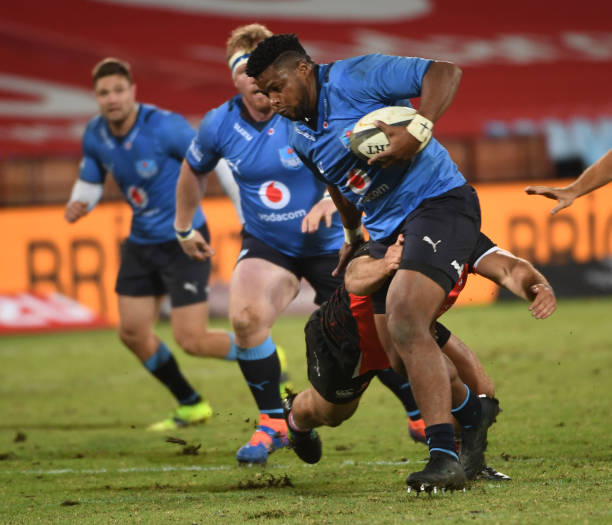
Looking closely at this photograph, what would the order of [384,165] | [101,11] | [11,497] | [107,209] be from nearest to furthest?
[384,165], [11,497], [107,209], [101,11]

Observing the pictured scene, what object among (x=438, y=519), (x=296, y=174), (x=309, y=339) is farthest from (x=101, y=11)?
(x=438, y=519)

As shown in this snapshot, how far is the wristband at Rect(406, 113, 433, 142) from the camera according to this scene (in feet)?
13.8

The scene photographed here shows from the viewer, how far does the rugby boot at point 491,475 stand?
461 centimetres

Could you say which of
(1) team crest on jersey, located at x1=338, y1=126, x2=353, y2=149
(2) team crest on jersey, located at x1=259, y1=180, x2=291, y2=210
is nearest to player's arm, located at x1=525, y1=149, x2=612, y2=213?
(1) team crest on jersey, located at x1=338, y1=126, x2=353, y2=149

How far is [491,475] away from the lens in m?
4.66

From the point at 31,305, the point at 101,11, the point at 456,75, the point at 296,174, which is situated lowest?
the point at 31,305

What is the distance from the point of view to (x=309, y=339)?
16.5ft

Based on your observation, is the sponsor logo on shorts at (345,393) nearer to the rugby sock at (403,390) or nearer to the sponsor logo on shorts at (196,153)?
the rugby sock at (403,390)

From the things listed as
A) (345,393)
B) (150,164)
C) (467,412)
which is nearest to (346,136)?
(345,393)

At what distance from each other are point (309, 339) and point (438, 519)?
1533 mm

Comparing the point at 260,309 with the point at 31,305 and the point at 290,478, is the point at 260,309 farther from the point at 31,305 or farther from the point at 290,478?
the point at 31,305

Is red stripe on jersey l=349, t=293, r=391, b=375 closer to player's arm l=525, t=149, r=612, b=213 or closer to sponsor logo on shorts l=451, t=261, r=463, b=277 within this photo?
sponsor logo on shorts l=451, t=261, r=463, b=277

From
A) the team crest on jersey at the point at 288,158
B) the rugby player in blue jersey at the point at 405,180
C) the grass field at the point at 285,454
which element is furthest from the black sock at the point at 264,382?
the rugby player in blue jersey at the point at 405,180

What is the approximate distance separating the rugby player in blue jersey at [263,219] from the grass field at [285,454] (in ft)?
1.58
